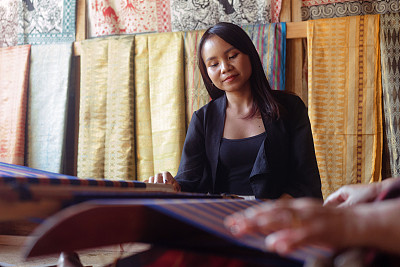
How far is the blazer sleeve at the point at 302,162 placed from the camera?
1.58 meters

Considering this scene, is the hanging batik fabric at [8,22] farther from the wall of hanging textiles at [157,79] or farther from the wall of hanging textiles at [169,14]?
the wall of hanging textiles at [169,14]

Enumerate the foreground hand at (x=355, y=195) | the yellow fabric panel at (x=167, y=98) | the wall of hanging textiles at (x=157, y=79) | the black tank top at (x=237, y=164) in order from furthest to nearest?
the yellow fabric panel at (x=167, y=98), the wall of hanging textiles at (x=157, y=79), the black tank top at (x=237, y=164), the foreground hand at (x=355, y=195)

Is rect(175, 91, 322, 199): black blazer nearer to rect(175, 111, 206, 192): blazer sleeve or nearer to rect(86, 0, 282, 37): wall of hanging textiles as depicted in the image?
rect(175, 111, 206, 192): blazer sleeve

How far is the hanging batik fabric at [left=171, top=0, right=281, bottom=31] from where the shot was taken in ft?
8.89

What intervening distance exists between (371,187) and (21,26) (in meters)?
3.13

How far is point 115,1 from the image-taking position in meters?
3.04

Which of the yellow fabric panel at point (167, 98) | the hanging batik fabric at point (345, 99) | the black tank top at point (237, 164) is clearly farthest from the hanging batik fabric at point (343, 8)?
the black tank top at point (237, 164)

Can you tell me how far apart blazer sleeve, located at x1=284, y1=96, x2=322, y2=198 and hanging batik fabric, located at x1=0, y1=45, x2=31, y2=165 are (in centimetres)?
214

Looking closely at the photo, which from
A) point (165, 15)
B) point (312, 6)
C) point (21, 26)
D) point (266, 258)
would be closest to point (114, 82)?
point (165, 15)

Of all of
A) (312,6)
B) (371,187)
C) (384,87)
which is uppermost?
(312,6)

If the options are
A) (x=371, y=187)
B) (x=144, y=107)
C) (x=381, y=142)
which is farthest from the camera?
(x=144, y=107)

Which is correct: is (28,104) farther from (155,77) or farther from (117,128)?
(155,77)

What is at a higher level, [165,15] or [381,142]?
[165,15]

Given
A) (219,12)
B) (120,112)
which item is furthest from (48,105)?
(219,12)
